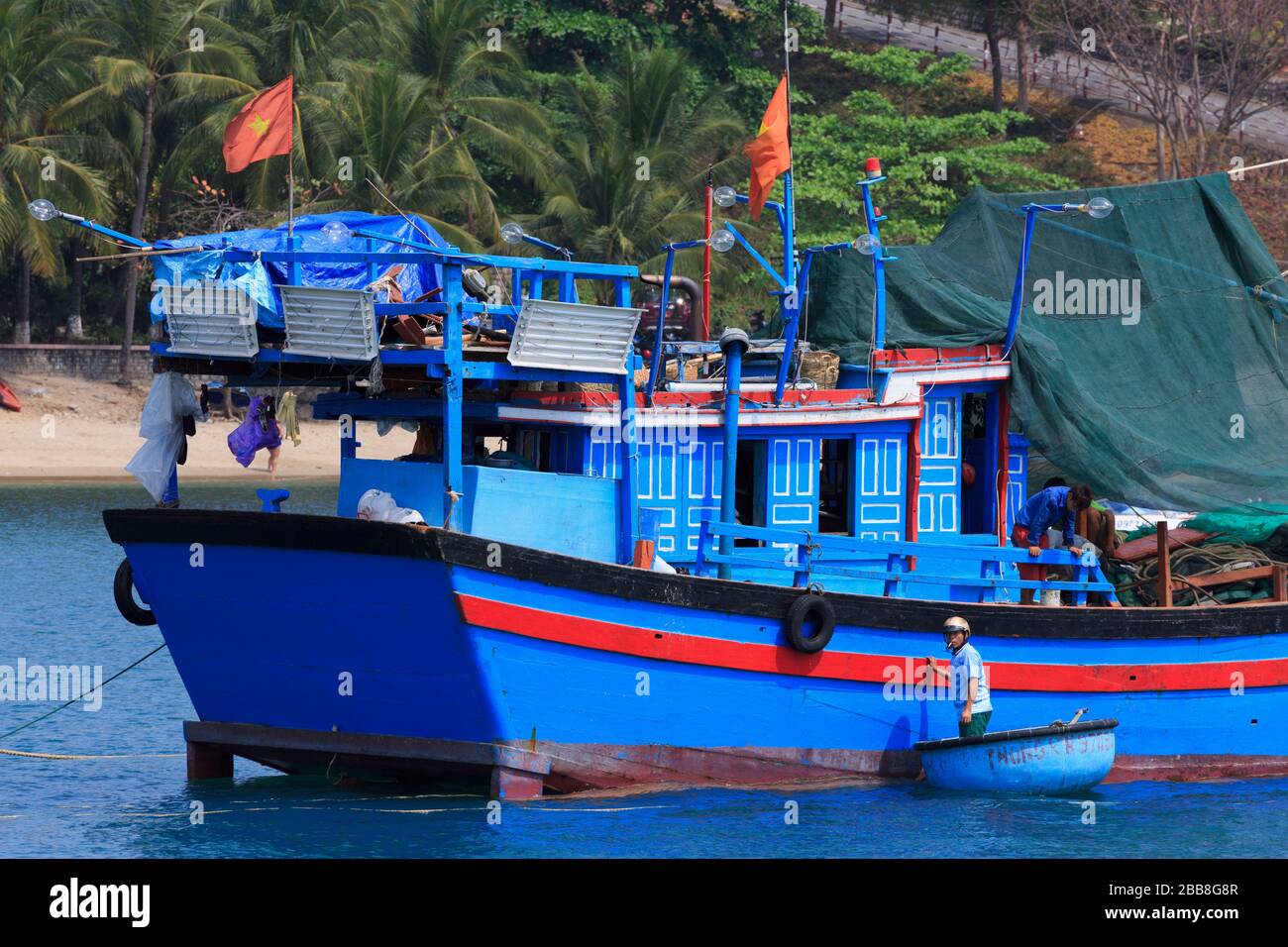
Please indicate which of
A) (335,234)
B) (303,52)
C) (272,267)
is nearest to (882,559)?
(335,234)

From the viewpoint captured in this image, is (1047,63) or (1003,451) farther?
(1047,63)

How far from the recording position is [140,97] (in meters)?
47.9

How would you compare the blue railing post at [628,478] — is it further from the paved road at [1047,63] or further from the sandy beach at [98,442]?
the paved road at [1047,63]

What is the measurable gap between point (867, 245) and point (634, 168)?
103 feet

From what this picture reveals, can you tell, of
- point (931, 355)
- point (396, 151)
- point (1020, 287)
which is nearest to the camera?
point (931, 355)

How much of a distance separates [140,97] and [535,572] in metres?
38.0

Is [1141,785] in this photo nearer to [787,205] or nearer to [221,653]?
[787,205]

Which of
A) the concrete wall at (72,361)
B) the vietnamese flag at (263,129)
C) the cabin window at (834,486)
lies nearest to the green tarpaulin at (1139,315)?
the cabin window at (834,486)

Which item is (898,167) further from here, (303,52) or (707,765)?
(707,765)

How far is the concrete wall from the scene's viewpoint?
4669cm

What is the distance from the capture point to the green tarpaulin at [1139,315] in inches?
659

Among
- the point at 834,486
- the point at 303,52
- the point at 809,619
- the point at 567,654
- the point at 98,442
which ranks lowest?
the point at 567,654

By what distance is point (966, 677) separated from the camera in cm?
1509

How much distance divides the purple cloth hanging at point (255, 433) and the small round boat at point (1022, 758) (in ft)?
19.2
